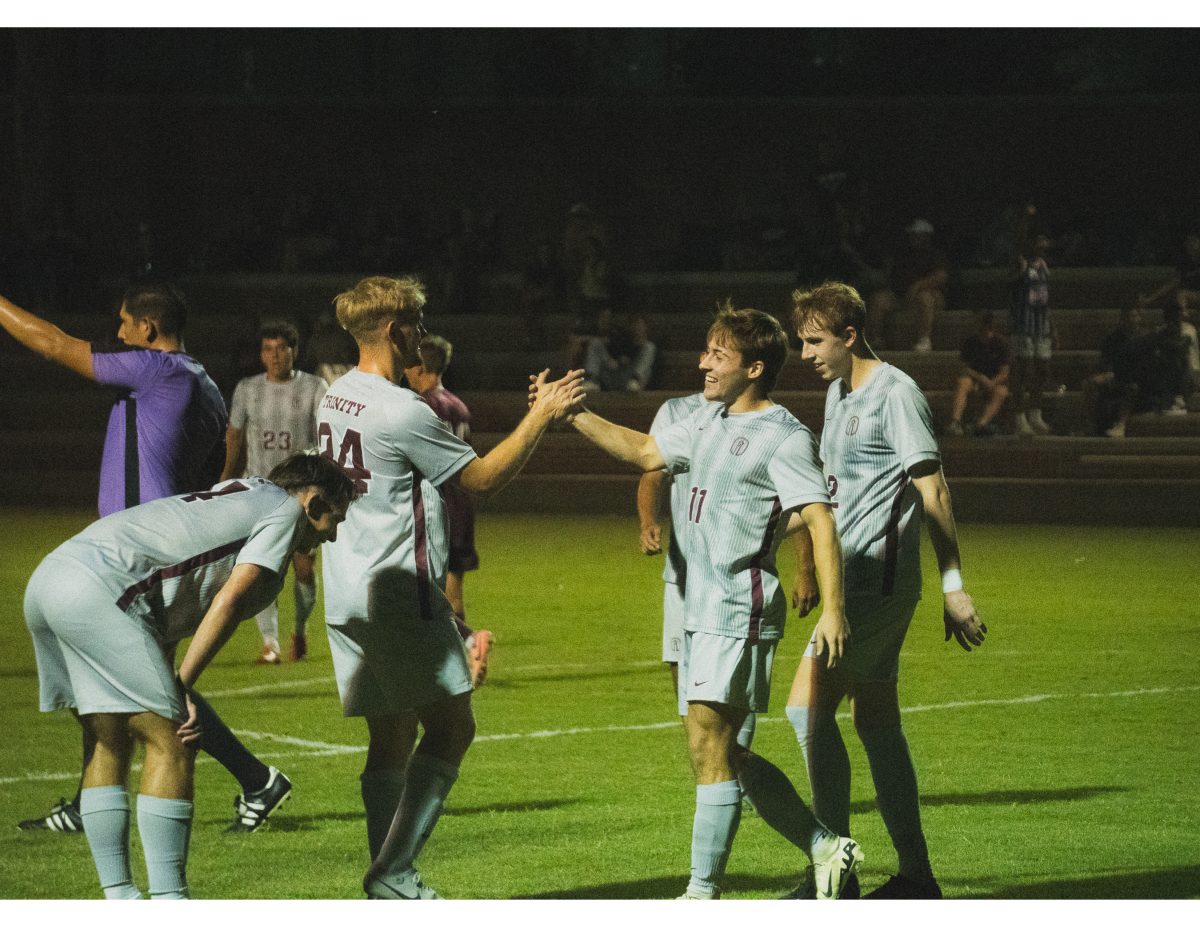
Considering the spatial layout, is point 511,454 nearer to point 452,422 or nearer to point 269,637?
point 452,422

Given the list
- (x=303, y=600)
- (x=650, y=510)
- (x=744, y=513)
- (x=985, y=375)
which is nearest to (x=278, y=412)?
Result: (x=303, y=600)

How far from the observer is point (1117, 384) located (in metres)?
20.7

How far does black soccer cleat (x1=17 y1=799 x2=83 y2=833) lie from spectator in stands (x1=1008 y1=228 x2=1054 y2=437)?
15.5m

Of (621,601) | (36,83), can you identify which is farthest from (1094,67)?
(621,601)

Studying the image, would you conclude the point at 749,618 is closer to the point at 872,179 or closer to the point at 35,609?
the point at 35,609

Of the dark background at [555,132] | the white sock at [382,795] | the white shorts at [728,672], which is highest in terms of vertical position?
the dark background at [555,132]

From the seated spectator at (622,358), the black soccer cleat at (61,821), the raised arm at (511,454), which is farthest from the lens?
the seated spectator at (622,358)

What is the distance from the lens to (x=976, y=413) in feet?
71.0

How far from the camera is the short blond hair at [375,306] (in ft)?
18.2

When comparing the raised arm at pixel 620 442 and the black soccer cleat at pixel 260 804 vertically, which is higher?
the raised arm at pixel 620 442

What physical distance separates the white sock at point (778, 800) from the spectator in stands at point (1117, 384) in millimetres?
15716

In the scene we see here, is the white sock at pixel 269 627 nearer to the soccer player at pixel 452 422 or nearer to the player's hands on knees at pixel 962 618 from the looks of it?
the soccer player at pixel 452 422

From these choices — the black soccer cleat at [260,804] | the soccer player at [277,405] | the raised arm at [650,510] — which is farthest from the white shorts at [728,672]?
the soccer player at [277,405]

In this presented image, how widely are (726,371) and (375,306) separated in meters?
1.03
